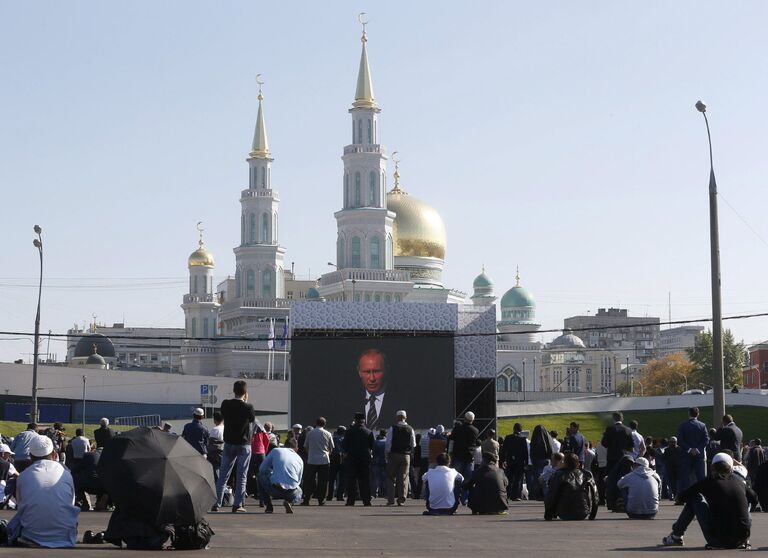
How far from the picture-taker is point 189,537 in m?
12.4

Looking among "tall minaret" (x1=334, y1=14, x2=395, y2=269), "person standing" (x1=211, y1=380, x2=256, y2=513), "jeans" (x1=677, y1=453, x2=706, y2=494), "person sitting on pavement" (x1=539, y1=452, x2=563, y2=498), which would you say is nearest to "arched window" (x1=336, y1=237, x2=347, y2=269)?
"tall minaret" (x1=334, y1=14, x2=395, y2=269)

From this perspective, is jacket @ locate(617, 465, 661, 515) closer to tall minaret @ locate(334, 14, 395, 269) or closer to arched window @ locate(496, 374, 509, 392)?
tall minaret @ locate(334, 14, 395, 269)

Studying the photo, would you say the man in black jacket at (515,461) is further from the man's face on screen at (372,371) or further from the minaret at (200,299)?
the minaret at (200,299)

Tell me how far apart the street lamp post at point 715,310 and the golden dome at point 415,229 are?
86.5 metres

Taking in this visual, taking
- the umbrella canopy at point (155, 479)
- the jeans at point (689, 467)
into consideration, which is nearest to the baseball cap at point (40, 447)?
the umbrella canopy at point (155, 479)

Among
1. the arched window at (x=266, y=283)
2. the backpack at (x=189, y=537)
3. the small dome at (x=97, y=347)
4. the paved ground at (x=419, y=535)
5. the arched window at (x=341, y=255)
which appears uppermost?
the arched window at (x=341, y=255)

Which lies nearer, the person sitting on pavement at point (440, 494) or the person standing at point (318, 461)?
the person sitting on pavement at point (440, 494)

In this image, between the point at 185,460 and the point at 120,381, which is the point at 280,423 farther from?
the point at 185,460

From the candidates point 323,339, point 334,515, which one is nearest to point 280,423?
point 323,339

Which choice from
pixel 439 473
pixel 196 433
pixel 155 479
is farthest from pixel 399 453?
pixel 155 479

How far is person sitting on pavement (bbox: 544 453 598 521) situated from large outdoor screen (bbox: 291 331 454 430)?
32583 millimetres

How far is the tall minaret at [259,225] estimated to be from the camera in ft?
376

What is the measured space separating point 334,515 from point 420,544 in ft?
16.5

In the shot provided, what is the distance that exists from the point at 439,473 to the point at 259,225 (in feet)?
317
